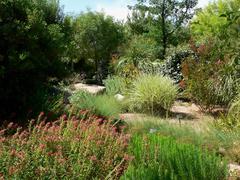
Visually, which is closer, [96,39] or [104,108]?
[104,108]

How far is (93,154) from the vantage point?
5691 millimetres

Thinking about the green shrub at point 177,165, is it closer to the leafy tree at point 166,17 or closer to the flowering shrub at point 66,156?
the flowering shrub at point 66,156

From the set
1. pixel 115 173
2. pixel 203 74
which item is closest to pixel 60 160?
pixel 115 173

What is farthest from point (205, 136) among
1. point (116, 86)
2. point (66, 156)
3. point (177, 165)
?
point (116, 86)

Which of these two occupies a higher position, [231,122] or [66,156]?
[66,156]

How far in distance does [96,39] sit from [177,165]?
18345 millimetres

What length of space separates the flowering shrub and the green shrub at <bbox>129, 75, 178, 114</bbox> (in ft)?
21.7

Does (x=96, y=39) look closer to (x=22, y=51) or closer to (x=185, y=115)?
(x=185, y=115)

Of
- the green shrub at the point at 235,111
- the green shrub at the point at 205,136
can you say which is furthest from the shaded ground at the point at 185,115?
the green shrub at the point at 205,136

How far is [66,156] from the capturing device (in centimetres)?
573

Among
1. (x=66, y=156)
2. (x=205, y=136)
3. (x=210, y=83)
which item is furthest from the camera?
(x=210, y=83)

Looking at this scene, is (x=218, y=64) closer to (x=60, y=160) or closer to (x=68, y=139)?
(x=68, y=139)

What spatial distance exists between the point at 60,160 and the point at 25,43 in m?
5.43

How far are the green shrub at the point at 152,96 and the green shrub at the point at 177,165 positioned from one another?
7.30m
